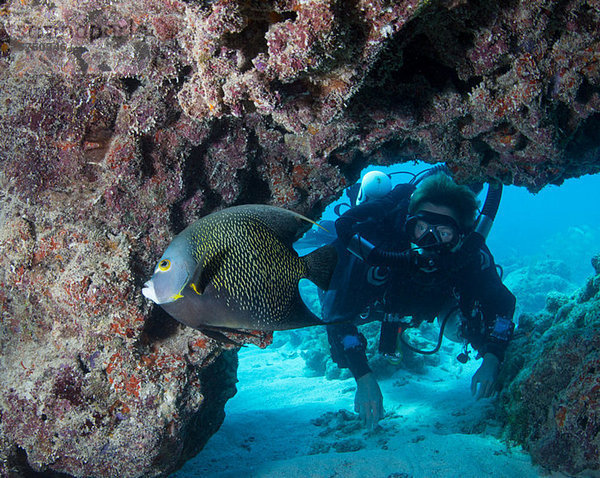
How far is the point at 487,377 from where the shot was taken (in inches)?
170

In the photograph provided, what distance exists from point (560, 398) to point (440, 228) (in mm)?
2325

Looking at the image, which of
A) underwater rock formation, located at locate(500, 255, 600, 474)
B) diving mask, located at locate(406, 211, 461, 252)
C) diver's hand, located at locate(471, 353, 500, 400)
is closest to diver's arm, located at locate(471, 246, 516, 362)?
diver's hand, located at locate(471, 353, 500, 400)

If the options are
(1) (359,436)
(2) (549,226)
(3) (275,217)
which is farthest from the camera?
(2) (549,226)

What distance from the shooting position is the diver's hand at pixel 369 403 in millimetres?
4312

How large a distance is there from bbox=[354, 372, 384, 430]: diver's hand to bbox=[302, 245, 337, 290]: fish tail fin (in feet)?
11.1

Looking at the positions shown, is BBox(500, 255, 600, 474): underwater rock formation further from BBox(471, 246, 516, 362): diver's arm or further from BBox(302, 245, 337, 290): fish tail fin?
BBox(302, 245, 337, 290): fish tail fin

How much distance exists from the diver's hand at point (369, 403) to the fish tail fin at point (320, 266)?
339 centimetres

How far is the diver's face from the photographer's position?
4621 millimetres

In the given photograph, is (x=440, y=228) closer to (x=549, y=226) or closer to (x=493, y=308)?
(x=493, y=308)

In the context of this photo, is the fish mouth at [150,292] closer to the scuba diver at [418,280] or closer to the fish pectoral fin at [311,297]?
the scuba diver at [418,280]

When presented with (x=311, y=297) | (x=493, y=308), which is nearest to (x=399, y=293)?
(x=493, y=308)

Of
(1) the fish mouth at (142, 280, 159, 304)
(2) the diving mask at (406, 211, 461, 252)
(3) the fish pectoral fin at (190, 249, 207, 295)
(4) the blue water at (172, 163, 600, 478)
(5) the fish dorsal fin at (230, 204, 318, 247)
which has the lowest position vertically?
(4) the blue water at (172, 163, 600, 478)

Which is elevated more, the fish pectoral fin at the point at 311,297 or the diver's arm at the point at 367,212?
the diver's arm at the point at 367,212

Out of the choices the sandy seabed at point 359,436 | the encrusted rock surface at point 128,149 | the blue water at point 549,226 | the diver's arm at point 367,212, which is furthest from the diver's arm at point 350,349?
the encrusted rock surface at point 128,149
